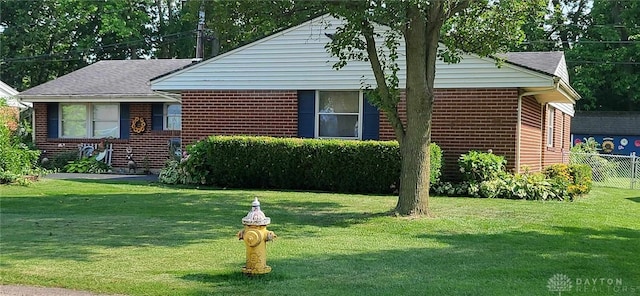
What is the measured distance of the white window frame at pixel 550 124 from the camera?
22062 millimetres

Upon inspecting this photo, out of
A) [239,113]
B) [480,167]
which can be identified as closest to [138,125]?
[239,113]

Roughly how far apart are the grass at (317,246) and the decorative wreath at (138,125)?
9.73 metres

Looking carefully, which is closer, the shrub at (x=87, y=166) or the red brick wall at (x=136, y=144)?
the shrub at (x=87, y=166)

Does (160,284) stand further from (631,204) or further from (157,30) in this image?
(157,30)

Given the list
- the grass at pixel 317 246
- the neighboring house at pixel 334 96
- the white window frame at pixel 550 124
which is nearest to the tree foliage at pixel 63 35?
the neighboring house at pixel 334 96

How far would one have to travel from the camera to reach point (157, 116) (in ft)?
77.7

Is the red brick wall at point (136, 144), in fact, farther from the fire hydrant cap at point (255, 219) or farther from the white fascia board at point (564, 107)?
the fire hydrant cap at point (255, 219)

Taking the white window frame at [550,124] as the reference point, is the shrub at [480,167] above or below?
below

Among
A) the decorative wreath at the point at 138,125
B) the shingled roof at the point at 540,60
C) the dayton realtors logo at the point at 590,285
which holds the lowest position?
the dayton realtors logo at the point at 590,285

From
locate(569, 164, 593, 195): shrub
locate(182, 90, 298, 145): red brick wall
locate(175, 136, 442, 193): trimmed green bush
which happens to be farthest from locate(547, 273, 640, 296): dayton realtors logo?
locate(182, 90, 298, 145): red brick wall

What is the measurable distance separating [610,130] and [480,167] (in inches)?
1114

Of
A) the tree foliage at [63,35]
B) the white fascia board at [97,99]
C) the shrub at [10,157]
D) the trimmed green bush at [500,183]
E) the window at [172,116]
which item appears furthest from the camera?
the tree foliage at [63,35]

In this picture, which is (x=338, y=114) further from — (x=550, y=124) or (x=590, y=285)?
(x=590, y=285)

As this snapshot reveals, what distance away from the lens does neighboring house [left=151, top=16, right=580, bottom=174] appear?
659 inches
